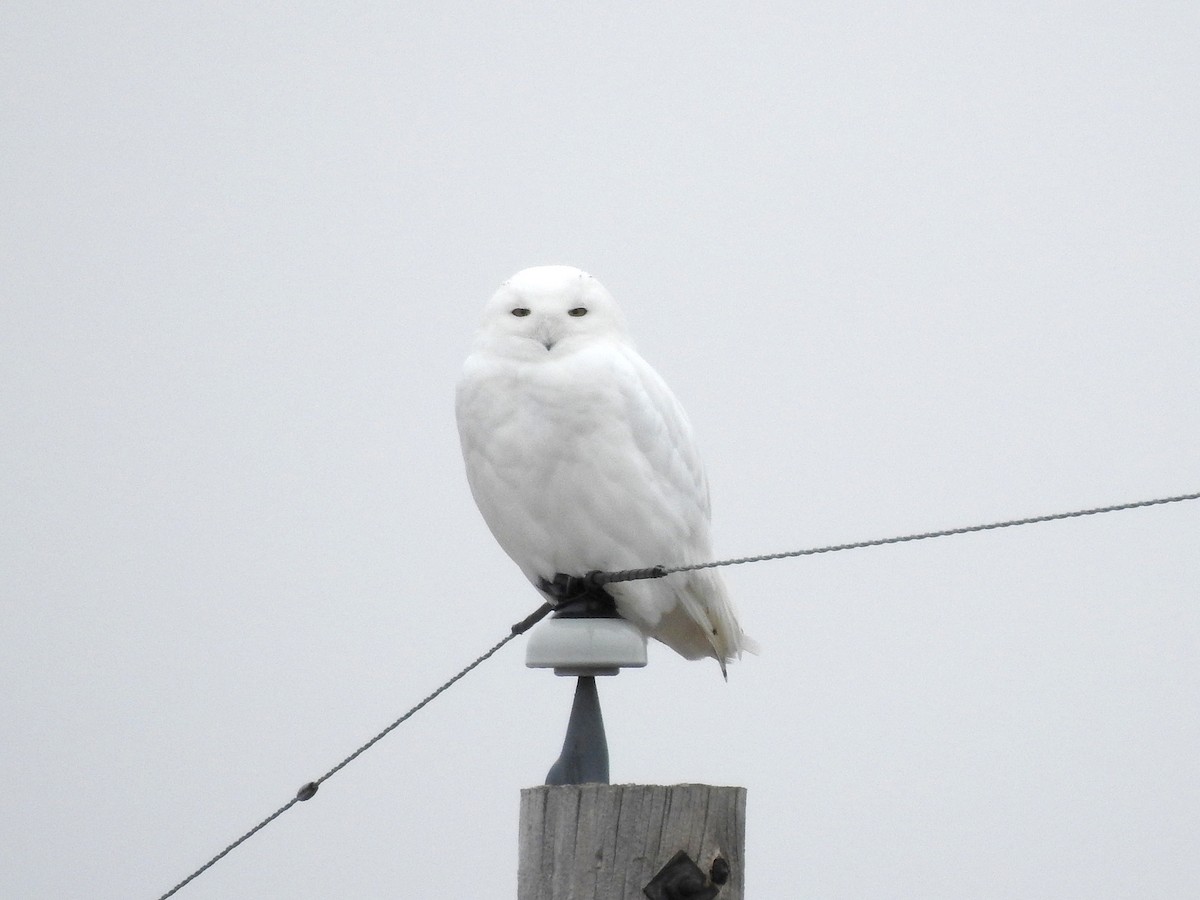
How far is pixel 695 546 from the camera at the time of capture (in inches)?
213

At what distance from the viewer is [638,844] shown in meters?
3.57

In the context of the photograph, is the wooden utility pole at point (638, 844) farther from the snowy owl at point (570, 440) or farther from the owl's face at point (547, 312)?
the owl's face at point (547, 312)

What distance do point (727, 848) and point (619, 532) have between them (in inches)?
62.2

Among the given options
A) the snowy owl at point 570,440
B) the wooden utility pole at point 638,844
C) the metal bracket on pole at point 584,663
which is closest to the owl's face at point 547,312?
the snowy owl at point 570,440

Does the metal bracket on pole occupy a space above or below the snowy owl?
below

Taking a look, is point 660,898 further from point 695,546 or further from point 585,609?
point 695,546

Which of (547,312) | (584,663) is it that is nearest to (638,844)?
(584,663)

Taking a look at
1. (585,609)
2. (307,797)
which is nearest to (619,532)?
(585,609)

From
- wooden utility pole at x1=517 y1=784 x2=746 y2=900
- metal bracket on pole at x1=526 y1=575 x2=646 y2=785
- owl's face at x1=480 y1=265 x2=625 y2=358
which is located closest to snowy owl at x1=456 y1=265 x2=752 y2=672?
owl's face at x1=480 y1=265 x2=625 y2=358

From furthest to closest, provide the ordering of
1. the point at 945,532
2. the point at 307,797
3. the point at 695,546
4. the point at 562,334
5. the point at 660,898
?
the point at 695,546, the point at 562,334, the point at 307,797, the point at 945,532, the point at 660,898

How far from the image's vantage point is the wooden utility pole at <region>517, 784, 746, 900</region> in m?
A: 3.56

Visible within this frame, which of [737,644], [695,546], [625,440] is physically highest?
[625,440]

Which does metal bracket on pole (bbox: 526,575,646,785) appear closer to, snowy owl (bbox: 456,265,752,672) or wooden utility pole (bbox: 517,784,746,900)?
snowy owl (bbox: 456,265,752,672)

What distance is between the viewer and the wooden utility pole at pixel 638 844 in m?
3.56
